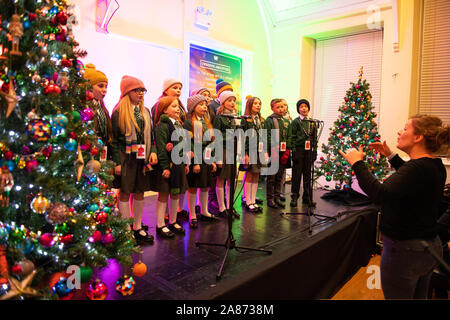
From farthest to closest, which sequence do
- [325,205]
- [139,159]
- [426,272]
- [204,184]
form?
[325,205] → [204,184] → [139,159] → [426,272]

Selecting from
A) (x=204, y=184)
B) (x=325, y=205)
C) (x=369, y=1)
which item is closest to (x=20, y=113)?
(x=204, y=184)

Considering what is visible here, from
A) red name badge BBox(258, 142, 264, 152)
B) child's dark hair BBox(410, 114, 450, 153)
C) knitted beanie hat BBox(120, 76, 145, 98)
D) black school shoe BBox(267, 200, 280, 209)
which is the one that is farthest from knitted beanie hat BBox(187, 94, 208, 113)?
child's dark hair BBox(410, 114, 450, 153)

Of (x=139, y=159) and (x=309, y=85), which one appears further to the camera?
(x=309, y=85)

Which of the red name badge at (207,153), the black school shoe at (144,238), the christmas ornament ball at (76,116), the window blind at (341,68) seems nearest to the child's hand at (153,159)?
the red name badge at (207,153)

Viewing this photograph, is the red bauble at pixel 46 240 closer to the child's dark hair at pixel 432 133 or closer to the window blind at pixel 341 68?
the child's dark hair at pixel 432 133

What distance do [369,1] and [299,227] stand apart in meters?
4.81

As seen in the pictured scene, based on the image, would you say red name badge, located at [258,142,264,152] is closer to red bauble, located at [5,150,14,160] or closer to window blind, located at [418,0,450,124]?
red bauble, located at [5,150,14,160]

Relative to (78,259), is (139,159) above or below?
above

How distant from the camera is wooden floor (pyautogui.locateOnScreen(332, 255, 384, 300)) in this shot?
2889mm

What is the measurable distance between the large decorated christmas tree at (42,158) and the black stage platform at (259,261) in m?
0.57

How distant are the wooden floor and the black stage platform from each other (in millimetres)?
72

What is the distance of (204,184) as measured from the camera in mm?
3365

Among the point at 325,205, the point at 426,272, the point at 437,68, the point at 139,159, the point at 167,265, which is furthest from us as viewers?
the point at 437,68
